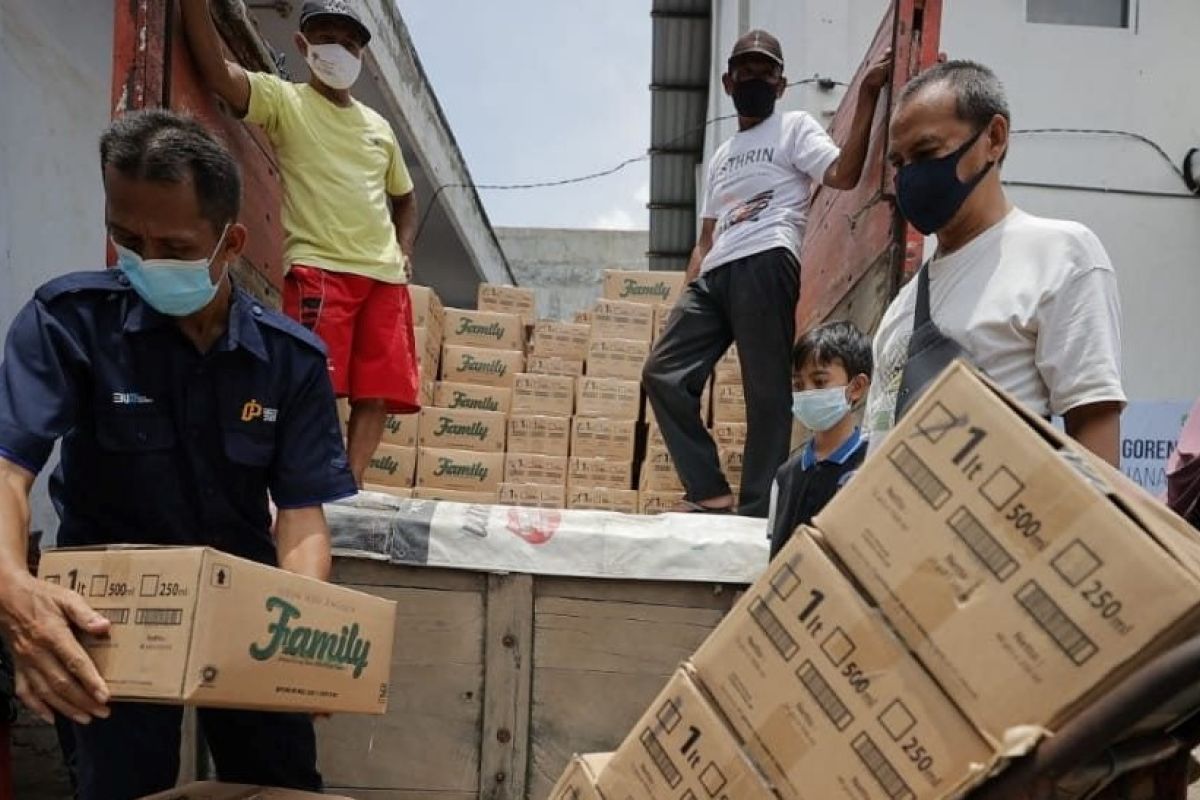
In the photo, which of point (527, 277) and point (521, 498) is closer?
point (521, 498)

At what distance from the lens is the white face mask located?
3.26 meters

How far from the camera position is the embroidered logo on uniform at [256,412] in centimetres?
192

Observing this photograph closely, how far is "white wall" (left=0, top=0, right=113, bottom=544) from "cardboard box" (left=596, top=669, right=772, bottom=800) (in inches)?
134

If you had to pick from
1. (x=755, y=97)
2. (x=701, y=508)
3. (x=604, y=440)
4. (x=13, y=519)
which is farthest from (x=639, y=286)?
(x=13, y=519)

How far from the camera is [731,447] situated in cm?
468

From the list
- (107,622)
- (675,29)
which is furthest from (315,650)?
(675,29)

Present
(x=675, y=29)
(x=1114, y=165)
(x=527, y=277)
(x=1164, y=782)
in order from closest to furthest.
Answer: (x=1164, y=782) < (x=1114, y=165) < (x=675, y=29) < (x=527, y=277)

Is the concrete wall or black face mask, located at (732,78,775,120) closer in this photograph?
black face mask, located at (732,78,775,120)

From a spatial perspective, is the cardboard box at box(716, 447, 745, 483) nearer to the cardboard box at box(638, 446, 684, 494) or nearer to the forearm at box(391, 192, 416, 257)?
the cardboard box at box(638, 446, 684, 494)

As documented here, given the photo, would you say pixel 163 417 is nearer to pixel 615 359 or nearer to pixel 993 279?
pixel 993 279

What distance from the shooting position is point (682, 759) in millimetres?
1354

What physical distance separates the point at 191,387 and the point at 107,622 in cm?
53

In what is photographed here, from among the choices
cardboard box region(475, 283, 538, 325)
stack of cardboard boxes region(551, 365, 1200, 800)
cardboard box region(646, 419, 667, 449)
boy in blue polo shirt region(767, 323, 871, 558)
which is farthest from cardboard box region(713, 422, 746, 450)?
stack of cardboard boxes region(551, 365, 1200, 800)

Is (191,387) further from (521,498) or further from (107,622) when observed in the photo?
(521,498)
